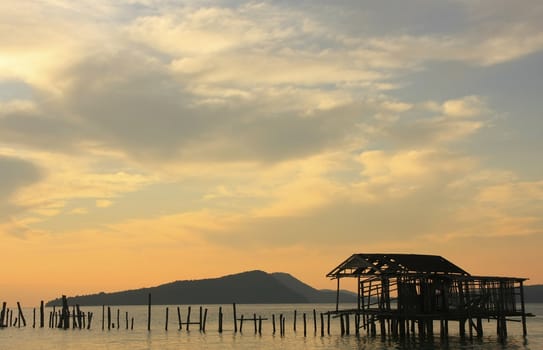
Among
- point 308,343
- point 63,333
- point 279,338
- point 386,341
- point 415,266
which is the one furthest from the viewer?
point 63,333

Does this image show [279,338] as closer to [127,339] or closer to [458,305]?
[127,339]

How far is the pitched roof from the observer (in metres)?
52.1

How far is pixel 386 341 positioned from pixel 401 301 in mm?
5053

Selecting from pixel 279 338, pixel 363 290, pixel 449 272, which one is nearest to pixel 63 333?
pixel 279 338

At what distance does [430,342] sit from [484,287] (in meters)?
5.71

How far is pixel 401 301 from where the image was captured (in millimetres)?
52500

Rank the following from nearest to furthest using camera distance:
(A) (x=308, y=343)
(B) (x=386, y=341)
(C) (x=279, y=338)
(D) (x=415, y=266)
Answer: (D) (x=415, y=266) < (B) (x=386, y=341) < (A) (x=308, y=343) < (C) (x=279, y=338)

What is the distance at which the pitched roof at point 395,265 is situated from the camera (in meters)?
52.1

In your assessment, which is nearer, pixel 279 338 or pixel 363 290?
pixel 363 290

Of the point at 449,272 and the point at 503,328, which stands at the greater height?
the point at 449,272

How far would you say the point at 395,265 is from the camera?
52344 millimetres

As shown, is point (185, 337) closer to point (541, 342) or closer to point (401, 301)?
point (401, 301)

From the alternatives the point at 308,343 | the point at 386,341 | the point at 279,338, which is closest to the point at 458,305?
the point at 386,341

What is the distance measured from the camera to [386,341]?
55938 mm
